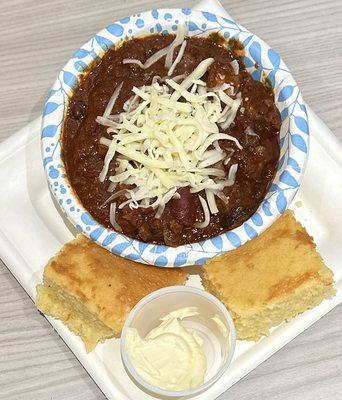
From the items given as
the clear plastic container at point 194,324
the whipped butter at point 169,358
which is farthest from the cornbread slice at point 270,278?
the whipped butter at point 169,358

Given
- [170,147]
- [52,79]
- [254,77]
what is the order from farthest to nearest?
1. [52,79]
2. [254,77]
3. [170,147]

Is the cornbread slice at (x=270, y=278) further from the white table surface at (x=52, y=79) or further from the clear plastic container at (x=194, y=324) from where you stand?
the white table surface at (x=52, y=79)

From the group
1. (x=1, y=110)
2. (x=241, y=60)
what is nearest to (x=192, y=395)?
(x=241, y=60)

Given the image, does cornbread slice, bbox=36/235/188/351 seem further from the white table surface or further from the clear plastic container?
the white table surface

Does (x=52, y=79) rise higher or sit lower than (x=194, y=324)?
higher

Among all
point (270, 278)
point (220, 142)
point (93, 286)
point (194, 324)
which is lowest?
point (194, 324)

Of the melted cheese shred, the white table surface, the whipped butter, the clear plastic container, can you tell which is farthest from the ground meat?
the white table surface

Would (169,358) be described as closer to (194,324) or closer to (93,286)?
(194,324)

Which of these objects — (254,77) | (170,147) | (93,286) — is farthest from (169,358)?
(254,77)
